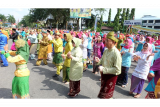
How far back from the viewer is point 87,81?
453 centimetres

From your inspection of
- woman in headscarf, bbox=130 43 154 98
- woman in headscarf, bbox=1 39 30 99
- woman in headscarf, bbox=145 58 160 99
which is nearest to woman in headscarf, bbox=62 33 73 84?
woman in headscarf, bbox=1 39 30 99

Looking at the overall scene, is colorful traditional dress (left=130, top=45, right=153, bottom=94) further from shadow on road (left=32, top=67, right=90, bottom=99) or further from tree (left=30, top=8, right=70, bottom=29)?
tree (left=30, top=8, right=70, bottom=29)

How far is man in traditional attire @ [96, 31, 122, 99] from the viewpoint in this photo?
228 cm

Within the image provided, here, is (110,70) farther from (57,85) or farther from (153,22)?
(153,22)

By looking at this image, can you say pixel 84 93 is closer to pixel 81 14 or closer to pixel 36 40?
pixel 36 40

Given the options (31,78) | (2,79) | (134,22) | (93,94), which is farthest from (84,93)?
(134,22)

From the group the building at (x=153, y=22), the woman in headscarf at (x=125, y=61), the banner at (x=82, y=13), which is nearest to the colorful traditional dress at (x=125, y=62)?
the woman in headscarf at (x=125, y=61)

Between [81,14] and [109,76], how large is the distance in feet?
72.0

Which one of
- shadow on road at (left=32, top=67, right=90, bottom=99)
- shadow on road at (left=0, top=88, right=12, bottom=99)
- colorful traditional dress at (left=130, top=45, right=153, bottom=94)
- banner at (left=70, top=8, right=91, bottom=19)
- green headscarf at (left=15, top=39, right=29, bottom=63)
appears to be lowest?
shadow on road at (left=32, top=67, right=90, bottom=99)

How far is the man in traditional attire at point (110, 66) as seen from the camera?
2.28 meters

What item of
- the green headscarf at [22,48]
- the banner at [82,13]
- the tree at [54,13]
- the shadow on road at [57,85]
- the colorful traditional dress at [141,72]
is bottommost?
the shadow on road at [57,85]

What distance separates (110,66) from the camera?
239 centimetres

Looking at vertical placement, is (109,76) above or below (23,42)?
below

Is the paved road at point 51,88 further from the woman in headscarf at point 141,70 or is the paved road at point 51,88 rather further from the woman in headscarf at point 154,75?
the woman in headscarf at point 154,75
